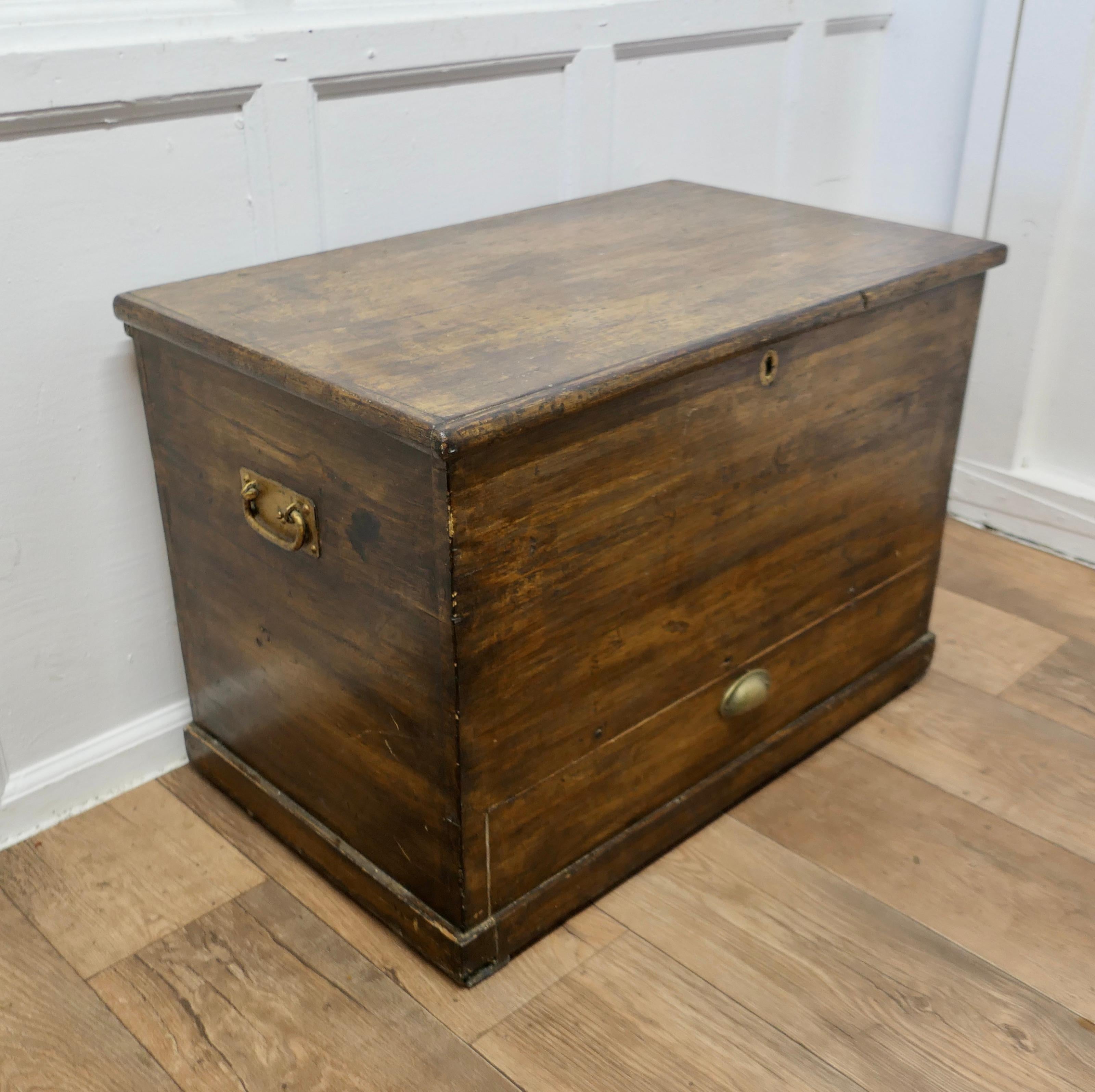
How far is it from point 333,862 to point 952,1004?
29.1 inches

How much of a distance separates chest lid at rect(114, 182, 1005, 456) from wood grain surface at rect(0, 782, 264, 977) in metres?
0.67

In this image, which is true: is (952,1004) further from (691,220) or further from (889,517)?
(691,220)

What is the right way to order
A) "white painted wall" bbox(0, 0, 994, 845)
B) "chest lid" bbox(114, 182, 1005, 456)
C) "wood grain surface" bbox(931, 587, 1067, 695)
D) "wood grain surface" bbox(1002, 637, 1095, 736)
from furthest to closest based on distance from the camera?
"wood grain surface" bbox(931, 587, 1067, 695)
"wood grain surface" bbox(1002, 637, 1095, 736)
"white painted wall" bbox(0, 0, 994, 845)
"chest lid" bbox(114, 182, 1005, 456)

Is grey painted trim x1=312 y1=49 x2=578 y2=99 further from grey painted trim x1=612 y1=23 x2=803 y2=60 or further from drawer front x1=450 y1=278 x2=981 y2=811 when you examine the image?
drawer front x1=450 y1=278 x2=981 y2=811

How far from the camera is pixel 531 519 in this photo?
119cm

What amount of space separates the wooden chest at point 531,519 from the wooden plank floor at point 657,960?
0.06 m

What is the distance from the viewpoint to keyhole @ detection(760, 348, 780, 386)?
4.52 feet

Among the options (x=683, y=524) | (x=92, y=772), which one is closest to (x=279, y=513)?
(x=683, y=524)

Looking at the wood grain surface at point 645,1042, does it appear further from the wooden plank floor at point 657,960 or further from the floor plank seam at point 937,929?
the floor plank seam at point 937,929

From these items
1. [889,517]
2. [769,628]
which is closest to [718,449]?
[769,628]

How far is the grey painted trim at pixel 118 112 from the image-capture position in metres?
1.33

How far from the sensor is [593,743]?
1382 mm

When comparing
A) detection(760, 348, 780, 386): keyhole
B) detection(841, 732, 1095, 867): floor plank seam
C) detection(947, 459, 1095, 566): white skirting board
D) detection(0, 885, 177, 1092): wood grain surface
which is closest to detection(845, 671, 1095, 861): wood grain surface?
detection(841, 732, 1095, 867): floor plank seam

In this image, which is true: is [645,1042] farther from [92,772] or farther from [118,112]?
[118,112]
